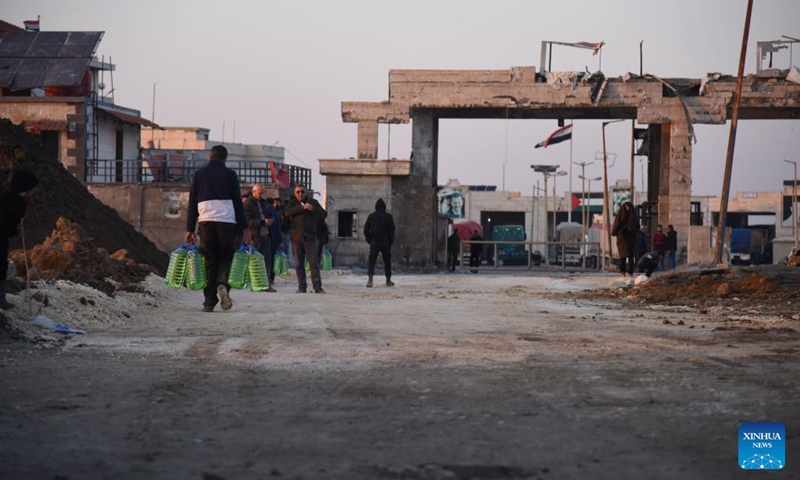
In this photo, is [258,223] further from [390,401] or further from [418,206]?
[418,206]

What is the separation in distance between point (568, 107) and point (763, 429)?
32570 millimetres

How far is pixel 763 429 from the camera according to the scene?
15.7ft

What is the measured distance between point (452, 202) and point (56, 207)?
7314cm

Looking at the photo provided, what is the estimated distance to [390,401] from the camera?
5.71 metres

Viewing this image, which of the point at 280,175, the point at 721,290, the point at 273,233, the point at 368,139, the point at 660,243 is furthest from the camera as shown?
the point at 280,175

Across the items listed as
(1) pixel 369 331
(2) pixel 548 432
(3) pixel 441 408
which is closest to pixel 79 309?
(1) pixel 369 331

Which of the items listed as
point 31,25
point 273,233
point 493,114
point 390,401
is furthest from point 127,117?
point 390,401

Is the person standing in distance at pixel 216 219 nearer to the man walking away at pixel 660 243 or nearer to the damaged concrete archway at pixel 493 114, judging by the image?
the man walking away at pixel 660 243

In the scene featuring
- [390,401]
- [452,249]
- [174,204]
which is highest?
[174,204]

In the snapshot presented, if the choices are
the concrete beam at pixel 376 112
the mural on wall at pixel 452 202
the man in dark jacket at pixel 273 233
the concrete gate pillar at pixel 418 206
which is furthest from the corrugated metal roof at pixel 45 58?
the mural on wall at pixel 452 202

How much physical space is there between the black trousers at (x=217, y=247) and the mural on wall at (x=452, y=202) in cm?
8123

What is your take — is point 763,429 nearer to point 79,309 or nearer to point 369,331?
point 369,331

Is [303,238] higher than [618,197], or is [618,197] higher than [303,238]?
[618,197]

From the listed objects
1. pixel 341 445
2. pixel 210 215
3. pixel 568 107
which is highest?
pixel 568 107
